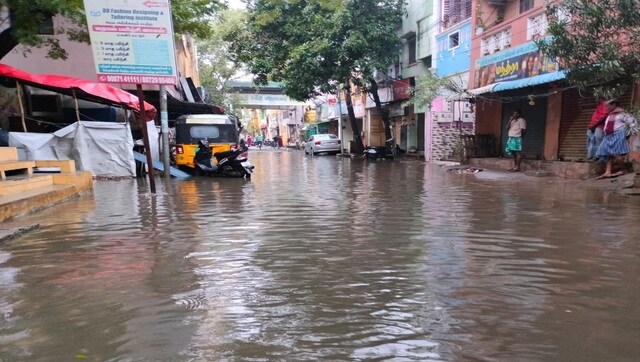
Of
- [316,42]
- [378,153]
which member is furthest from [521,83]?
[316,42]

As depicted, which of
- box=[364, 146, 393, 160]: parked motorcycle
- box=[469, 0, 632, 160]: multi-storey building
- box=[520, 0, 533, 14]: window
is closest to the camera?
box=[469, 0, 632, 160]: multi-storey building

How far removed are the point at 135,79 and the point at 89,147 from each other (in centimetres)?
510

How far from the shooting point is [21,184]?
25.9 ft

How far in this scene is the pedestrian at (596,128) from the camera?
11.0 meters

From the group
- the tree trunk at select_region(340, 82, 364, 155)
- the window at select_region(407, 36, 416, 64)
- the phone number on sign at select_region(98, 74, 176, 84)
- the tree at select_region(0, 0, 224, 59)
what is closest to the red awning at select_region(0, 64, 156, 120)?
the tree at select_region(0, 0, 224, 59)

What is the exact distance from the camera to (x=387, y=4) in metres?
24.7

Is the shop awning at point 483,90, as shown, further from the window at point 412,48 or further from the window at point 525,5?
the window at point 412,48

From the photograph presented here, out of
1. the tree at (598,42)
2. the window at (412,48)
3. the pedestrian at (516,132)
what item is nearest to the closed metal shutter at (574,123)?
the pedestrian at (516,132)

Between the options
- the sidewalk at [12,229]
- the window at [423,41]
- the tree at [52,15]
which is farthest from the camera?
the window at [423,41]

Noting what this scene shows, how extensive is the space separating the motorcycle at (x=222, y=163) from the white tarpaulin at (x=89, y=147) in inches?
76.3

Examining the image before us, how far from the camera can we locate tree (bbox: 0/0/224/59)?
1034 centimetres

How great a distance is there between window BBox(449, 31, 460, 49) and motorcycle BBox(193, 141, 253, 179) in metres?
11.1

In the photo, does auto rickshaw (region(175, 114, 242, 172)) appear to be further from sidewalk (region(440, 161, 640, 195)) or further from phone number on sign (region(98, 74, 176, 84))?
sidewalk (region(440, 161, 640, 195))

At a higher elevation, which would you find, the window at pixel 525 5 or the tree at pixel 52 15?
the window at pixel 525 5
